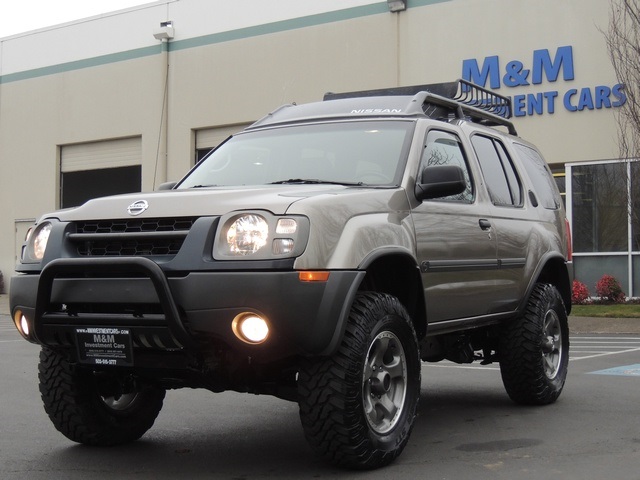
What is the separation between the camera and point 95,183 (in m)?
35.0

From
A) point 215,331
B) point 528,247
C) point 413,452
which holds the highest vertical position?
point 528,247

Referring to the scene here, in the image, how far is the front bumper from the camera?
469 centimetres

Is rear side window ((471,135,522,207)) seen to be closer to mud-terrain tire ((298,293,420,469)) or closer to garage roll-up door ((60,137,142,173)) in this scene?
mud-terrain tire ((298,293,420,469))

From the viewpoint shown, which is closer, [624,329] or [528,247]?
[528,247]

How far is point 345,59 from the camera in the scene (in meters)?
24.3

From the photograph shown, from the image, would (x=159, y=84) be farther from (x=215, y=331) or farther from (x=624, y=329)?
(x=215, y=331)

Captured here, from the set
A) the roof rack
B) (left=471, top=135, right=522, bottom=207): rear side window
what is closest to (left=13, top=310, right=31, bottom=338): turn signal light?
the roof rack

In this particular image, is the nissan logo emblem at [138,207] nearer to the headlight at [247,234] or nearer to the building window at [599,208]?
the headlight at [247,234]

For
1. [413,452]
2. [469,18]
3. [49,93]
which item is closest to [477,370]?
[413,452]

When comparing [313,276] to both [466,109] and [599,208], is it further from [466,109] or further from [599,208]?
[599,208]

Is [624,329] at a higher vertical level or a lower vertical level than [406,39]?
lower

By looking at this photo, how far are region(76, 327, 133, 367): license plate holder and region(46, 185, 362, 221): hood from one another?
0.62 meters

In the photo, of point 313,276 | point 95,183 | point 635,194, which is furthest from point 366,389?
point 95,183

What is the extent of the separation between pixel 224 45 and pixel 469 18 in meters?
7.48
